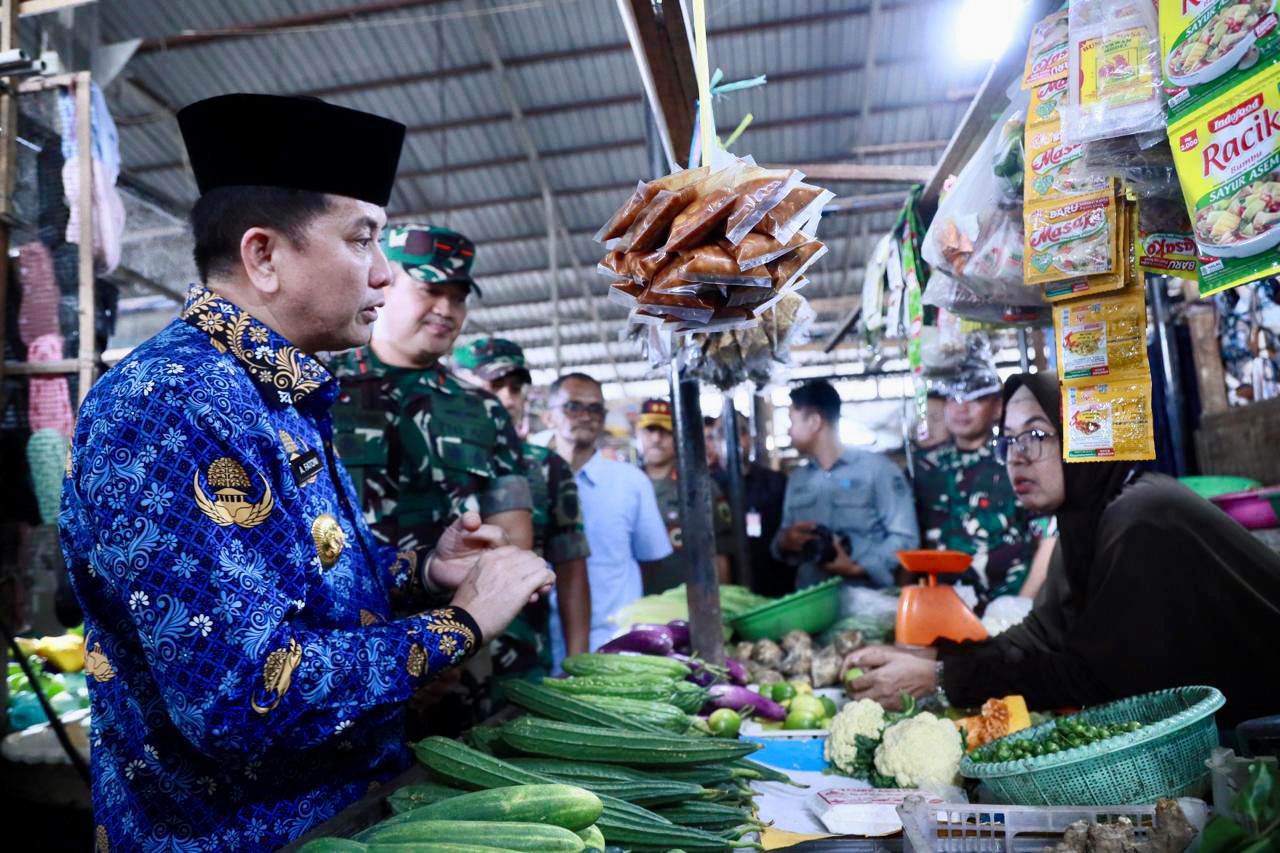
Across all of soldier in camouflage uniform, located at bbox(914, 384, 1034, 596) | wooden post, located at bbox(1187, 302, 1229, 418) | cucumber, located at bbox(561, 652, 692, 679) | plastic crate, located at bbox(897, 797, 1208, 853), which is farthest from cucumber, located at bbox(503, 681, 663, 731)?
wooden post, located at bbox(1187, 302, 1229, 418)

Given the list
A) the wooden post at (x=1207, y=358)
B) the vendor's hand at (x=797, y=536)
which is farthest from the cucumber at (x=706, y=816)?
the wooden post at (x=1207, y=358)

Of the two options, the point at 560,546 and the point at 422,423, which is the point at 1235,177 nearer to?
the point at 422,423

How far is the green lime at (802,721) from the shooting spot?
2.53 meters

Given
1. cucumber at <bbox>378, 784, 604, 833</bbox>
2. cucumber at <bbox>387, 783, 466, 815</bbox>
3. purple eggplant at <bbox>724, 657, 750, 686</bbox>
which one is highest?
cucumber at <bbox>378, 784, 604, 833</bbox>

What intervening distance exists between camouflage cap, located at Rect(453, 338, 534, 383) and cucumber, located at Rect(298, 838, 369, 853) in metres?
3.58

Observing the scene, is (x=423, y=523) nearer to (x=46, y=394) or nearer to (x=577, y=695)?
(x=577, y=695)

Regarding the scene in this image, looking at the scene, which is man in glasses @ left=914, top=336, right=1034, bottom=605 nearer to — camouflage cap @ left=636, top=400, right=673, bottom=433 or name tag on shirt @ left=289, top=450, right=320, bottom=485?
camouflage cap @ left=636, top=400, right=673, bottom=433

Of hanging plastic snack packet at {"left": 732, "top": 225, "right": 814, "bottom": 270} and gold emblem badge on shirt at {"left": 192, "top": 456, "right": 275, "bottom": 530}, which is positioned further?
hanging plastic snack packet at {"left": 732, "top": 225, "right": 814, "bottom": 270}

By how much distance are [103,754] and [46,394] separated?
8.89ft

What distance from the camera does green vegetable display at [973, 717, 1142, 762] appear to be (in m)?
1.55

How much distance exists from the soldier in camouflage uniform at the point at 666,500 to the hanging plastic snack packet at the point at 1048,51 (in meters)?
3.99

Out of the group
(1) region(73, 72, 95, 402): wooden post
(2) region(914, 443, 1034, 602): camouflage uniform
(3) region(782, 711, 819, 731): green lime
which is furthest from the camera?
(2) region(914, 443, 1034, 602): camouflage uniform

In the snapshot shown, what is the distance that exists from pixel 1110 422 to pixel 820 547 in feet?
10.3

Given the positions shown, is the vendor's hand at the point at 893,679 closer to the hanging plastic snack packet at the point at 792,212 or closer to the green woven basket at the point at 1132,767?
the green woven basket at the point at 1132,767
